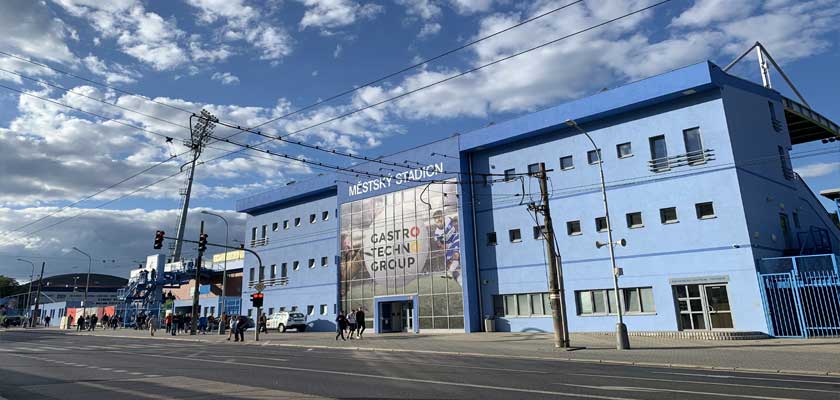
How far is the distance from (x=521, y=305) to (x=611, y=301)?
17.7ft

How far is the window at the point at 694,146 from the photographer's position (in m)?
25.3

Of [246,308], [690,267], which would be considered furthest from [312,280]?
[690,267]

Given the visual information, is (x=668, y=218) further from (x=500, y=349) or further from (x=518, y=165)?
(x=500, y=349)

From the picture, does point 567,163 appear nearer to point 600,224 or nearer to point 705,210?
point 600,224

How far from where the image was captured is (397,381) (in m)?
11.0

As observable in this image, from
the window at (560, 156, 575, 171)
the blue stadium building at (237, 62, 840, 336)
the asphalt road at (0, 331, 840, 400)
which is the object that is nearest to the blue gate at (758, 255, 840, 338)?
the blue stadium building at (237, 62, 840, 336)

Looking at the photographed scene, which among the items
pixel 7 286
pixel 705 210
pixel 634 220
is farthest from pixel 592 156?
pixel 7 286

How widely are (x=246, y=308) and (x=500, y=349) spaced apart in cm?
3509

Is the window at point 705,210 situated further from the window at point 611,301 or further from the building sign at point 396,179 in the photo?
the building sign at point 396,179

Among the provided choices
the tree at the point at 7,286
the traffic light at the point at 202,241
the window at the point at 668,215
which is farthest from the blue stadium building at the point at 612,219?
the tree at the point at 7,286

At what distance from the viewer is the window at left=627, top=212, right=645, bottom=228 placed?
27.0 meters

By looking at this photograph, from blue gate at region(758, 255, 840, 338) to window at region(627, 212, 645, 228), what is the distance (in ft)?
19.3

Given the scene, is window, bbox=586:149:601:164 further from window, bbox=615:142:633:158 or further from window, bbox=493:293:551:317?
window, bbox=493:293:551:317

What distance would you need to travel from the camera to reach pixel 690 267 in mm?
24766
